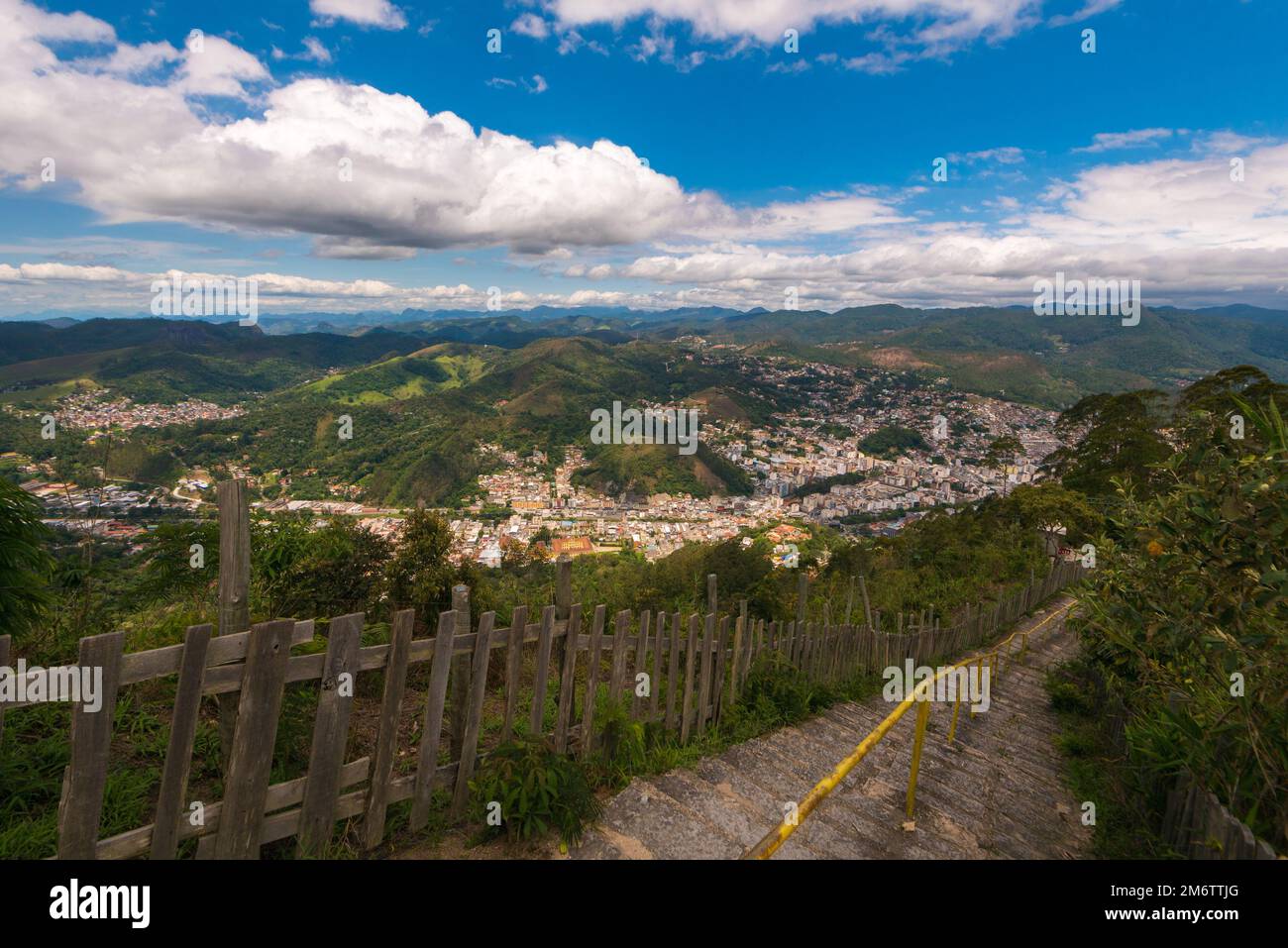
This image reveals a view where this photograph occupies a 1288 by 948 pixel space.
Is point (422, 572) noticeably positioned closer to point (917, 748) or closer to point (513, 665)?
point (513, 665)

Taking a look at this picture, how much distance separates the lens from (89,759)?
6.70ft

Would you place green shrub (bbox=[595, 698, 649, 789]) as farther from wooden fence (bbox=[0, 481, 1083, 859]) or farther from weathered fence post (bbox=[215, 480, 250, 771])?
weathered fence post (bbox=[215, 480, 250, 771])

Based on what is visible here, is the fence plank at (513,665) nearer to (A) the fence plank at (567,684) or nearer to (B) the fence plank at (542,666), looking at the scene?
(B) the fence plank at (542,666)

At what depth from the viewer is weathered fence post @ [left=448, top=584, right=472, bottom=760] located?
3.06 metres

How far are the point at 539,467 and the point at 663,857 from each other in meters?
79.2

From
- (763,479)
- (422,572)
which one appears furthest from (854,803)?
(763,479)

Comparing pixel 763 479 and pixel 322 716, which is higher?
pixel 322 716

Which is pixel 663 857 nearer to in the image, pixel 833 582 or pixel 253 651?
pixel 253 651

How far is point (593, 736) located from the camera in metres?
3.83

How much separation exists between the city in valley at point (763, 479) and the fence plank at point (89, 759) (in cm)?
272

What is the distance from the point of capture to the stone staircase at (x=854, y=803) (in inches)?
129

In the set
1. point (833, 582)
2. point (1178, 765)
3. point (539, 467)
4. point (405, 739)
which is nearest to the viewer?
point (1178, 765)

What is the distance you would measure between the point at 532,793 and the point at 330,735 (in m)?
1.10
